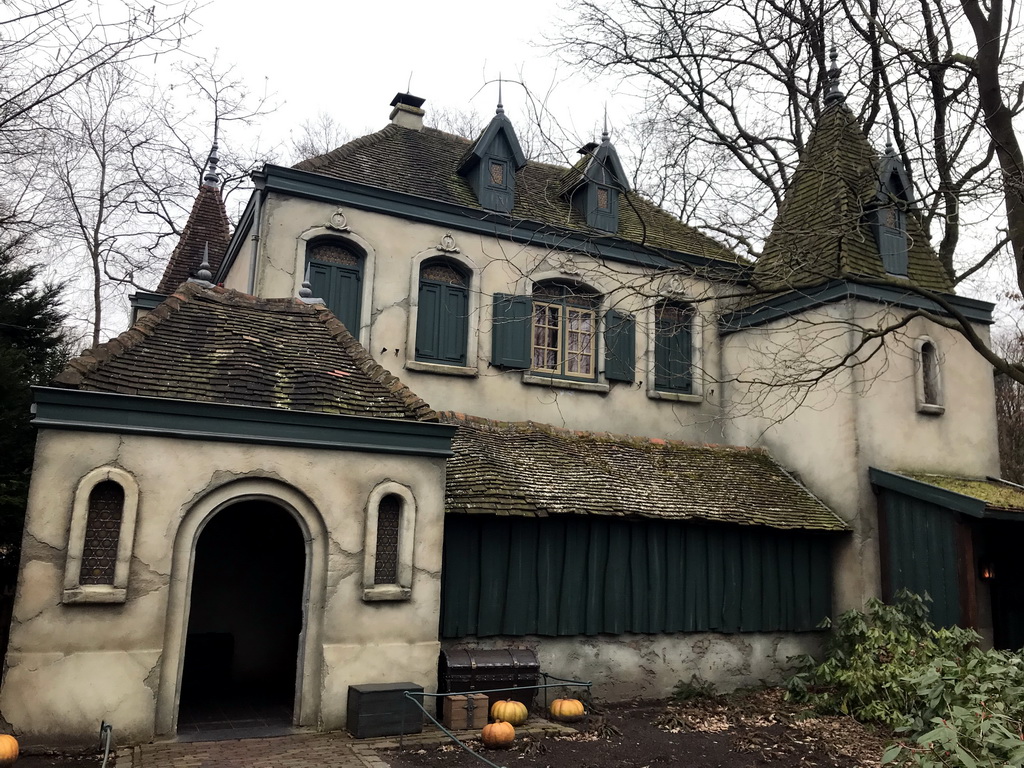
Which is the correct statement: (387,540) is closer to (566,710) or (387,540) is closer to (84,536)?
(566,710)

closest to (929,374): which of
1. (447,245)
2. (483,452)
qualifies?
(483,452)

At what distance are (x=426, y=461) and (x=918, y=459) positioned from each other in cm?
930

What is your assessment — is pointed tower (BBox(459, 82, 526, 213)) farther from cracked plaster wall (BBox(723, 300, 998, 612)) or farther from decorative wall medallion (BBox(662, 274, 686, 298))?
cracked plaster wall (BBox(723, 300, 998, 612))

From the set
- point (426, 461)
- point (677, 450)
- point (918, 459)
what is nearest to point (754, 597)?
point (677, 450)

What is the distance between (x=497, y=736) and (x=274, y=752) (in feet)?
7.57

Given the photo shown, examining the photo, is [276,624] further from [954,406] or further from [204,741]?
[954,406]

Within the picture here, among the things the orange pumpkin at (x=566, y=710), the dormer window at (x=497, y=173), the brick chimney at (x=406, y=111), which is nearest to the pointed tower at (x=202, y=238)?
the brick chimney at (x=406, y=111)

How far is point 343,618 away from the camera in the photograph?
365 inches

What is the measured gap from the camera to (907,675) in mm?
10617

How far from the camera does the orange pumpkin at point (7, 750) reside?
7238 mm

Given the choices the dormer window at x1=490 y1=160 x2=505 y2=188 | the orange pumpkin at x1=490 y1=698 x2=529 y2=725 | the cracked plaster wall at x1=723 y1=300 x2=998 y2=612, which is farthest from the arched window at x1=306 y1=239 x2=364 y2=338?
the cracked plaster wall at x1=723 y1=300 x2=998 y2=612

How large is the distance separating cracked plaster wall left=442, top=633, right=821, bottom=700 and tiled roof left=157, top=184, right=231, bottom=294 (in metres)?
11.5

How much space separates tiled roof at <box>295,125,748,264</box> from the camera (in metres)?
14.3

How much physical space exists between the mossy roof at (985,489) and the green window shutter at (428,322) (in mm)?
8332
